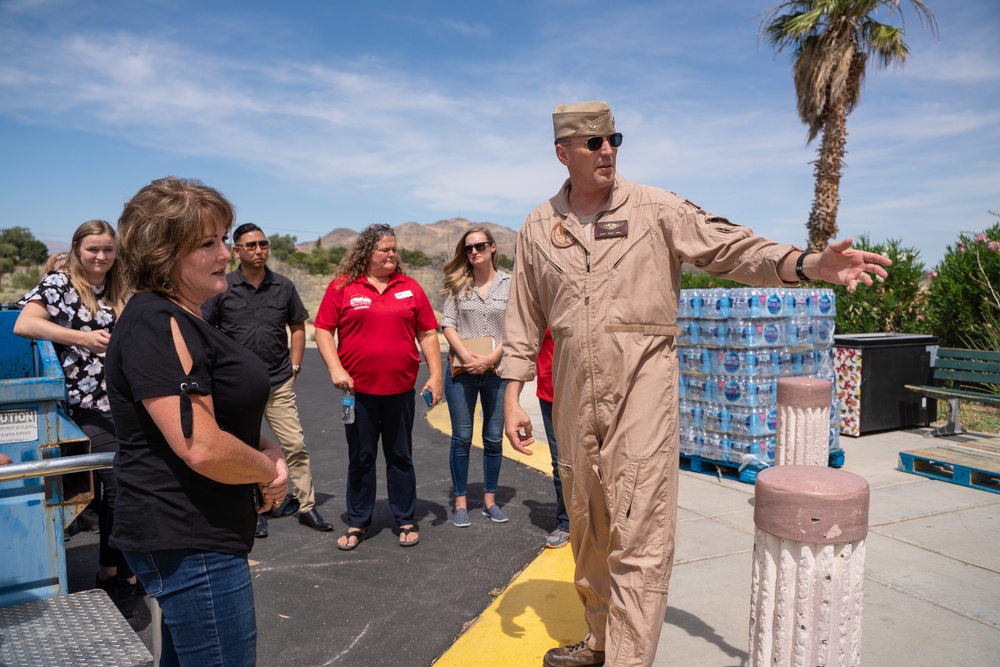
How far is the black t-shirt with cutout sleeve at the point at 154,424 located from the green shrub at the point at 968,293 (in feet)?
36.0

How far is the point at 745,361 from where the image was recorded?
6434mm

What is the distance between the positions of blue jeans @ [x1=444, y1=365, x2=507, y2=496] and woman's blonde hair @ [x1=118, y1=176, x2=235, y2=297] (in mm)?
3457

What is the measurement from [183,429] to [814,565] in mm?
1749

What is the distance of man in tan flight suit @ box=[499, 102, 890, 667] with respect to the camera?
118 inches

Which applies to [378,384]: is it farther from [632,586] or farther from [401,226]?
[401,226]

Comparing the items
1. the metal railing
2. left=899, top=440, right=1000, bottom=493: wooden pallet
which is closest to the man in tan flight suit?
the metal railing

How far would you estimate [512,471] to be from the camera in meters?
7.16

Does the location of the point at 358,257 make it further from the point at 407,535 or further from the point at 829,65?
the point at 829,65

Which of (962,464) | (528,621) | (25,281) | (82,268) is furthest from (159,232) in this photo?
(25,281)

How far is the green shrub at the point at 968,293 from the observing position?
34.6 feet

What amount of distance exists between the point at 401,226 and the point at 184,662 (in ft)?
427

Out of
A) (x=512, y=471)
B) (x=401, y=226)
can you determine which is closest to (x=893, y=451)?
(x=512, y=471)

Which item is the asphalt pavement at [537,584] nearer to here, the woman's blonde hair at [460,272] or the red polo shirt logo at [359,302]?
the red polo shirt logo at [359,302]

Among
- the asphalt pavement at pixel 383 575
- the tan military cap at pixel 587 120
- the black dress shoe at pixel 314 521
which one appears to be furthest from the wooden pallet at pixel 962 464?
the black dress shoe at pixel 314 521
